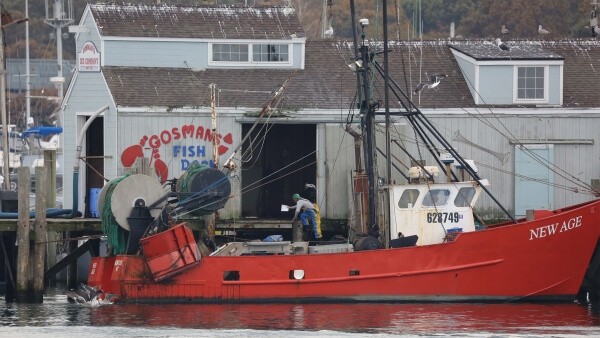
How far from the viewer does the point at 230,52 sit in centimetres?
3559

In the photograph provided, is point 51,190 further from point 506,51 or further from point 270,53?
point 506,51

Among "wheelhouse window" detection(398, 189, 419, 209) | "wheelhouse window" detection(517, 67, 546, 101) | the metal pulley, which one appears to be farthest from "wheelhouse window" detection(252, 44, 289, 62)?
"wheelhouse window" detection(398, 189, 419, 209)

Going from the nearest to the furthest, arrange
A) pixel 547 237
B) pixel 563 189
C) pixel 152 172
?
pixel 547 237, pixel 152 172, pixel 563 189

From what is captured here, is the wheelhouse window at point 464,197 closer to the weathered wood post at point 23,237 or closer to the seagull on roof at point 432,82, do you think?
the seagull on roof at point 432,82

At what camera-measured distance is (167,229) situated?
97.7 feet

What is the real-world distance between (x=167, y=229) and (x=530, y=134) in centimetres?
956

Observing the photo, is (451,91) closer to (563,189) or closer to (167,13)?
(563,189)

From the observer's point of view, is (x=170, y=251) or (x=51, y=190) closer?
(x=170, y=251)

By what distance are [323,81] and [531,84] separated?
486 centimetres

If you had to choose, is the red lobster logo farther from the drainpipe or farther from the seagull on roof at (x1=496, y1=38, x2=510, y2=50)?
the seagull on roof at (x1=496, y1=38, x2=510, y2=50)

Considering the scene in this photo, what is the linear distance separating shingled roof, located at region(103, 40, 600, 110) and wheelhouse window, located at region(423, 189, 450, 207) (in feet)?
13.6

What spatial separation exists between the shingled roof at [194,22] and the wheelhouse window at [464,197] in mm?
7529

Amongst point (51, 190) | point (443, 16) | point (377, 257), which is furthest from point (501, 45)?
point (443, 16)

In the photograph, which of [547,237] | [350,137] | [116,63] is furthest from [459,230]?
[116,63]
